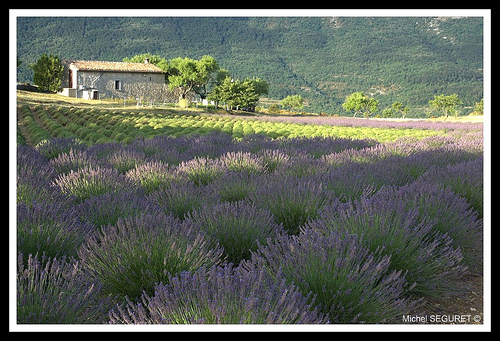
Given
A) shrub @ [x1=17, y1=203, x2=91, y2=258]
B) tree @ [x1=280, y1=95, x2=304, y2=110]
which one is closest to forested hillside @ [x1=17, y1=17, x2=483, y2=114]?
tree @ [x1=280, y1=95, x2=304, y2=110]

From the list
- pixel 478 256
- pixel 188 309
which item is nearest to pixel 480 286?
pixel 478 256

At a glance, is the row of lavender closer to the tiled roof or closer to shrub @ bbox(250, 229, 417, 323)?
shrub @ bbox(250, 229, 417, 323)

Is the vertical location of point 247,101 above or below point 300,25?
below

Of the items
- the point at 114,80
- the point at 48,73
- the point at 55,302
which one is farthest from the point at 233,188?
the point at 48,73

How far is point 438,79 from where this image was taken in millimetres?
69812

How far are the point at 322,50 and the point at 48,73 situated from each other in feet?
222

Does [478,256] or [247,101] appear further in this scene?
[247,101]

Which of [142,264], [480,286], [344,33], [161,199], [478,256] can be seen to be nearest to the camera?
[142,264]

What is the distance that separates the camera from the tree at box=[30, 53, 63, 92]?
39.4m

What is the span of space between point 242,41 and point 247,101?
266ft

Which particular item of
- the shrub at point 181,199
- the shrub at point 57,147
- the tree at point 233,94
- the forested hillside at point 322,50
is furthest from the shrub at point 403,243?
the forested hillside at point 322,50

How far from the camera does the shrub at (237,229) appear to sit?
2.84m

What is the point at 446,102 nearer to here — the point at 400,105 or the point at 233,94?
the point at 400,105

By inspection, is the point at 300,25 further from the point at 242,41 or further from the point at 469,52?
the point at 469,52
